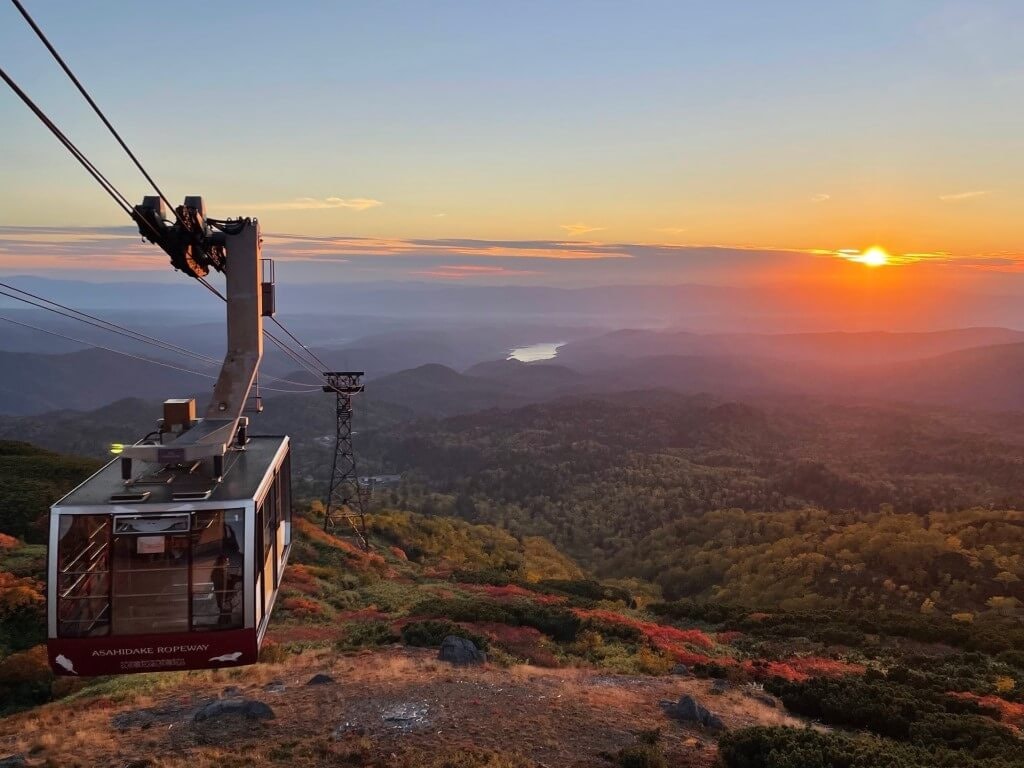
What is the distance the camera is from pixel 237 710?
14.8 metres

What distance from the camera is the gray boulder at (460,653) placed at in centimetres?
1962

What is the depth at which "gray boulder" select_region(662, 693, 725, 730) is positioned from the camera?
616 inches

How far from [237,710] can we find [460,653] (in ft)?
22.5

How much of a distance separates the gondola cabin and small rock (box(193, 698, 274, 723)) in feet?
15.9

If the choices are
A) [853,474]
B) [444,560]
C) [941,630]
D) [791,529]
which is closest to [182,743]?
[941,630]

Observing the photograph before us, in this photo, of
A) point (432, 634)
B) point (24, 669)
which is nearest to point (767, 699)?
point (432, 634)

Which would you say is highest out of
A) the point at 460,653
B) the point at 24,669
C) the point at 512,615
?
the point at 460,653

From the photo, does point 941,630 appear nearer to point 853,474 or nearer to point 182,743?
point 182,743

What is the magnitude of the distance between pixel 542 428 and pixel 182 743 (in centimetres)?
14076

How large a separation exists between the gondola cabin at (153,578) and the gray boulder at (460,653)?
9.70m

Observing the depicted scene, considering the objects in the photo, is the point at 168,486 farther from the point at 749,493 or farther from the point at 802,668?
the point at 749,493

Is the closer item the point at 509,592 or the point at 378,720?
the point at 378,720

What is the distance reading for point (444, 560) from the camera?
47.5 meters

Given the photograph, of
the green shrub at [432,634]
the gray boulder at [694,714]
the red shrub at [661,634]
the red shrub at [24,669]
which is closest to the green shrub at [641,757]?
the gray boulder at [694,714]
